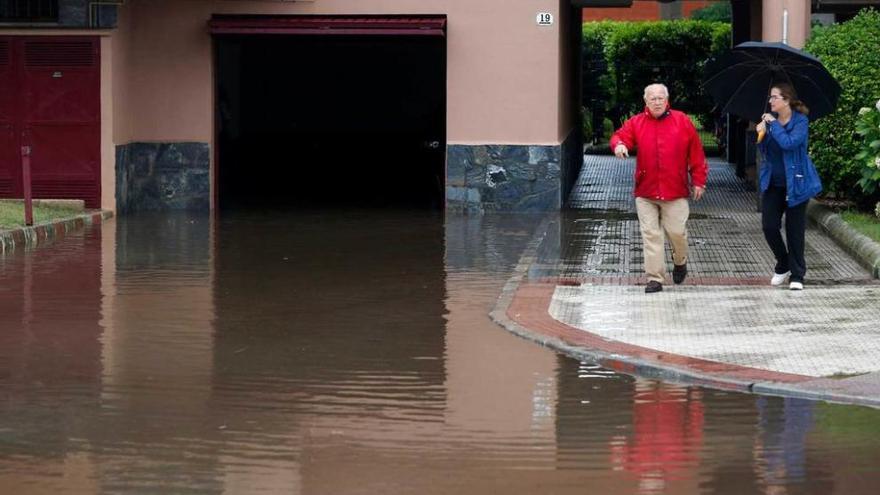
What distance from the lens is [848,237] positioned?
15.2 m

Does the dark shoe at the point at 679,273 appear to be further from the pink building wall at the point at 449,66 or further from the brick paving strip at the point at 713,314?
the pink building wall at the point at 449,66

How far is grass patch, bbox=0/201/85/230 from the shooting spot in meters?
17.0

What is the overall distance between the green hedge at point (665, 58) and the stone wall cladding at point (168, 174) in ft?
46.8

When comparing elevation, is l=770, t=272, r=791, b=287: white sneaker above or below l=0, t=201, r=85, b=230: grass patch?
below

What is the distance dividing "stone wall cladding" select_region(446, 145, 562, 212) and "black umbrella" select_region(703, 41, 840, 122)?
300 inches

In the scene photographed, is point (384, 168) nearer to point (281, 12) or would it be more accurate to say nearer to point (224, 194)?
point (224, 194)

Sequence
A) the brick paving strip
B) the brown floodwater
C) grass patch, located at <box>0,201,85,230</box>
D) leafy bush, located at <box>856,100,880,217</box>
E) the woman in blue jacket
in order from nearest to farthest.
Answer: the brown floodwater < the brick paving strip < the woman in blue jacket < leafy bush, located at <box>856,100,880,217</box> < grass patch, located at <box>0,201,85,230</box>

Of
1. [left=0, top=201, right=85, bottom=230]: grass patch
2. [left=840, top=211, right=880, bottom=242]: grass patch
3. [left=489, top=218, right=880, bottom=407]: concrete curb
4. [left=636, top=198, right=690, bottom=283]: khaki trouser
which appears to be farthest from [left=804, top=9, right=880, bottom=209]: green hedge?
[left=0, top=201, right=85, bottom=230]: grass patch

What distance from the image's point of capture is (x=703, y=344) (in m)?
10.1

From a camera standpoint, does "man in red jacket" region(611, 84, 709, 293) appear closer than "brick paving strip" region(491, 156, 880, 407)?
No

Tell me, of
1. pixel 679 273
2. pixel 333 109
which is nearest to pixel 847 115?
pixel 679 273

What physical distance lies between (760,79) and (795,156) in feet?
2.85

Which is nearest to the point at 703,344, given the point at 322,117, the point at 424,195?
the point at 424,195

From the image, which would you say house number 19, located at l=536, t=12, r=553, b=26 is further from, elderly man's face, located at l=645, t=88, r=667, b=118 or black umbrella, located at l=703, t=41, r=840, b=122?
elderly man's face, located at l=645, t=88, r=667, b=118
